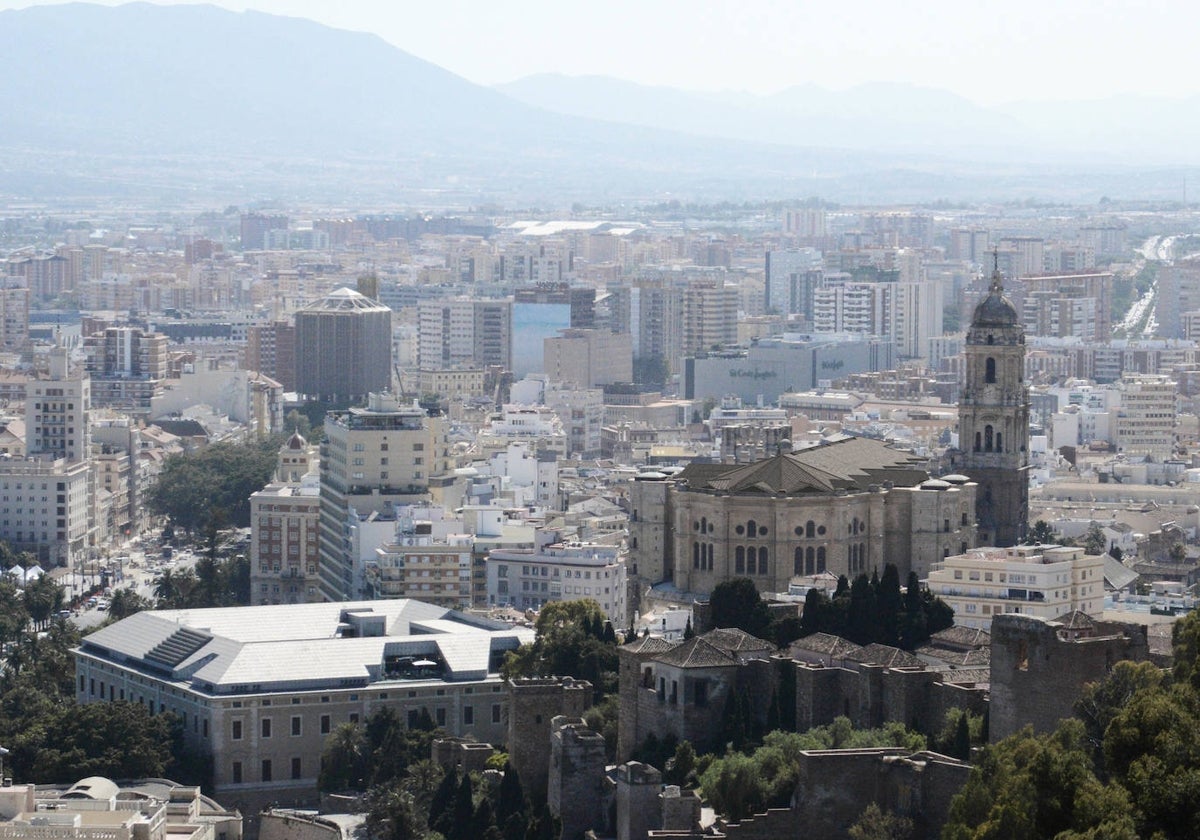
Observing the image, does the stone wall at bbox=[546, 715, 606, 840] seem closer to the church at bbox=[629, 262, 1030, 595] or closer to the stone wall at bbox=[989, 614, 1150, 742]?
the stone wall at bbox=[989, 614, 1150, 742]

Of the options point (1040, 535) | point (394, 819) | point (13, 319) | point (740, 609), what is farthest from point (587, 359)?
point (394, 819)

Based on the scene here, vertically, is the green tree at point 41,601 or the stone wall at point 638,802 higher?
the stone wall at point 638,802

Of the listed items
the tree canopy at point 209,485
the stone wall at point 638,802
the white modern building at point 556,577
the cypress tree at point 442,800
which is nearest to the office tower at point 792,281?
the tree canopy at point 209,485

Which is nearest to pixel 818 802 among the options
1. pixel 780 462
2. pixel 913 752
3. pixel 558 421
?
pixel 913 752

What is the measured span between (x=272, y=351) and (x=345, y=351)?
15459 mm

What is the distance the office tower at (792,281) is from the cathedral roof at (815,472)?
10330 cm

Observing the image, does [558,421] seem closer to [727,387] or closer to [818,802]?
[727,387]

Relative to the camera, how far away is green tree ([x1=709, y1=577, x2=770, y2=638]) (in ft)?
156

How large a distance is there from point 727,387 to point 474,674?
7868cm

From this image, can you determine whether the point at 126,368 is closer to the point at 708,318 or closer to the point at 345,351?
the point at 345,351

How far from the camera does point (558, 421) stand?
104 meters

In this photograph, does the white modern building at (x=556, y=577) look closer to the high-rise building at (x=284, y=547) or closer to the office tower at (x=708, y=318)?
the high-rise building at (x=284, y=547)

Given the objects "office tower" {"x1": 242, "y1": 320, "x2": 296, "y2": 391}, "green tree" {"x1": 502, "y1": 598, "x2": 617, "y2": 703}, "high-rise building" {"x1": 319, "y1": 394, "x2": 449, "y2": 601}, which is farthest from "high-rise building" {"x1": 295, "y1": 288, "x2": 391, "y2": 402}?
"green tree" {"x1": 502, "y1": 598, "x2": 617, "y2": 703}

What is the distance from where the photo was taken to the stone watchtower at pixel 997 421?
2421 inches
